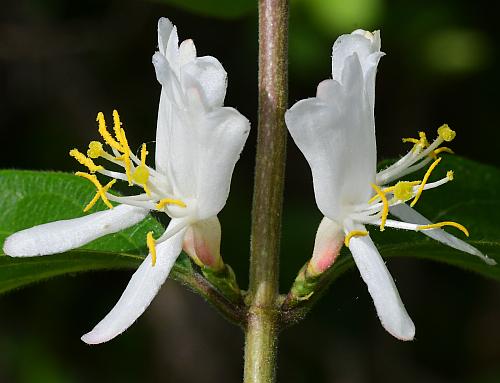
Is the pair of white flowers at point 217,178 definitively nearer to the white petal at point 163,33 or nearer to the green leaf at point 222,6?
the white petal at point 163,33

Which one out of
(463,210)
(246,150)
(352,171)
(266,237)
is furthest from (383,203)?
(246,150)

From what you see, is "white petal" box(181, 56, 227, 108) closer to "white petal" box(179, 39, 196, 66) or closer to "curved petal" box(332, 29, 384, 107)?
"white petal" box(179, 39, 196, 66)

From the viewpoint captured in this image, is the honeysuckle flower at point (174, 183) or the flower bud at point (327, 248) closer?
the honeysuckle flower at point (174, 183)

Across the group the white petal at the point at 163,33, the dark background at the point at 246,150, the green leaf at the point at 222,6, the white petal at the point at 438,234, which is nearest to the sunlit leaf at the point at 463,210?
the white petal at the point at 438,234

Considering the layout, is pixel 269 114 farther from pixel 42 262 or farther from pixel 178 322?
pixel 178 322

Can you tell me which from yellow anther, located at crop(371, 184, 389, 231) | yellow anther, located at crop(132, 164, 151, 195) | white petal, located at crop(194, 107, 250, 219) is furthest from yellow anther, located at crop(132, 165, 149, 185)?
yellow anther, located at crop(371, 184, 389, 231)

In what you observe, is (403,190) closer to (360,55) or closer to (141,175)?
(360,55)

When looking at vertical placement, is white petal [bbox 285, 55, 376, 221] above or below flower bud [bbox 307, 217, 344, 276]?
above
